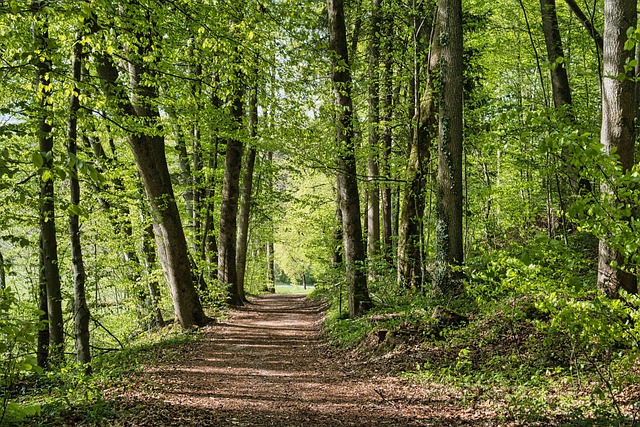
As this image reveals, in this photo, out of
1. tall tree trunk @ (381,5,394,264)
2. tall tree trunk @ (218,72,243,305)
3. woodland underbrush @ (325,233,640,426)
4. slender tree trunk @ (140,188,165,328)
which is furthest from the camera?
tall tree trunk @ (218,72,243,305)

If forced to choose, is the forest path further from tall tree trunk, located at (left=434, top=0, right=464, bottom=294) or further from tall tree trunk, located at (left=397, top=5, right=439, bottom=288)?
tall tree trunk, located at (left=397, top=5, right=439, bottom=288)

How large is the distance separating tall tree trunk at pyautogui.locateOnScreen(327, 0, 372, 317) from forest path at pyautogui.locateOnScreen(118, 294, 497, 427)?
1.65 meters

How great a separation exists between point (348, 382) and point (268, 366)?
2.06m

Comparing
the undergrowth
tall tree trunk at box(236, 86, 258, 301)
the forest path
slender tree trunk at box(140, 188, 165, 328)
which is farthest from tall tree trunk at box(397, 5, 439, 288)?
slender tree trunk at box(140, 188, 165, 328)

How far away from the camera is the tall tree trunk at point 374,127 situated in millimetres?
12972

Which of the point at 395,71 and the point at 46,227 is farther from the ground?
the point at 395,71

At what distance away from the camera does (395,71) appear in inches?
573

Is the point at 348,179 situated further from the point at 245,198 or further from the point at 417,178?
the point at 245,198

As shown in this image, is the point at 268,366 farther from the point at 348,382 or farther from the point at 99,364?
the point at 99,364

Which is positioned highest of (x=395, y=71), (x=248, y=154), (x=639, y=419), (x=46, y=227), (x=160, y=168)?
(x=395, y=71)

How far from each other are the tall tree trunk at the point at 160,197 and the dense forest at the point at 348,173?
0.05 metres

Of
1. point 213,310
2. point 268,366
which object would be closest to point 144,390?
point 268,366

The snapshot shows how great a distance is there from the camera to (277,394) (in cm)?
678

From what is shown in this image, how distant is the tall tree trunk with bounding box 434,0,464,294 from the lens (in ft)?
28.9
